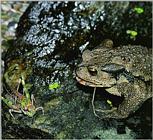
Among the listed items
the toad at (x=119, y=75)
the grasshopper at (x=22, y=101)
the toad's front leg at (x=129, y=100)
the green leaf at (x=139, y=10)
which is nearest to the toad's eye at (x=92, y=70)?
the toad at (x=119, y=75)

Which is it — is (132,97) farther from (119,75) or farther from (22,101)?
(22,101)

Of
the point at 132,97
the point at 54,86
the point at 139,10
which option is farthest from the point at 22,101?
the point at 139,10

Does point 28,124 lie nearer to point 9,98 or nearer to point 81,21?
point 9,98

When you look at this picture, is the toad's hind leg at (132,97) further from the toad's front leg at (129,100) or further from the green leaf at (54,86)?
the green leaf at (54,86)

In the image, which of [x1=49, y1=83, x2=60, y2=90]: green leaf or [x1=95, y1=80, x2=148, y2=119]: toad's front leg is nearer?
[x1=95, y1=80, x2=148, y2=119]: toad's front leg

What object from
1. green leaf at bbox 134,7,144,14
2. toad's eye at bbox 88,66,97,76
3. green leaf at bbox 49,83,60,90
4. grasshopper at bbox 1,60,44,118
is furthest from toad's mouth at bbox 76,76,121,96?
green leaf at bbox 134,7,144,14

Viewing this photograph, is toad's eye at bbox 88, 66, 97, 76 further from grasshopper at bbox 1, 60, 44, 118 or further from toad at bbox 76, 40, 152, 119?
grasshopper at bbox 1, 60, 44, 118

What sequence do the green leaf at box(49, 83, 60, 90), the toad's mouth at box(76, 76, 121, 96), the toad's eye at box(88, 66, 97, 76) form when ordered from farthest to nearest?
the green leaf at box(49, 83, 60, 90), the toad's mouth at box(76, 76, 121, 96), the toad's eye at box(88, 66, 97, 76)
